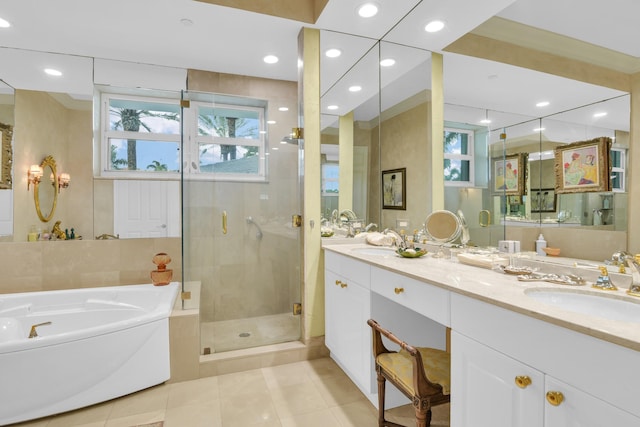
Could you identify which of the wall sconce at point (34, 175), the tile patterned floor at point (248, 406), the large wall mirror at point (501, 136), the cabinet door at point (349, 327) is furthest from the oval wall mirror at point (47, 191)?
the large wall mirror at point (501, 136)

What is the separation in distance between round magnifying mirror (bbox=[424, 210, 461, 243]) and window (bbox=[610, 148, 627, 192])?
0.84 meters

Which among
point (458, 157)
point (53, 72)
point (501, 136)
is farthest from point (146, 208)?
point (501, 136)

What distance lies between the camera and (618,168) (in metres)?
1.16

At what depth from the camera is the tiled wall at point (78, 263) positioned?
271cm

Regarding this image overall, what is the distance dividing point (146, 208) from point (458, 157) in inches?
107

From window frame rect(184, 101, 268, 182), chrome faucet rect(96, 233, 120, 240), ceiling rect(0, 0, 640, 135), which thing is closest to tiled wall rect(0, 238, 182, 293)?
chrome faucet rect(96, 233, 120, 240)

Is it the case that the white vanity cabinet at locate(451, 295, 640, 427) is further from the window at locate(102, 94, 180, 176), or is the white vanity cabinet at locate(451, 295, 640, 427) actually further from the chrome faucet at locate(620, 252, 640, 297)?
the window at locate(102, 94, 180, 176)

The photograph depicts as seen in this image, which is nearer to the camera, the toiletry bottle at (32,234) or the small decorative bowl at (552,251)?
the small decorative bowl at (552,251)

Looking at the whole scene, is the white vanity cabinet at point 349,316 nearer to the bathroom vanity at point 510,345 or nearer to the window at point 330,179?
the bathroom vanity at point 510,345

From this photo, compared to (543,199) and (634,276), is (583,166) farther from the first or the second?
(634,276)

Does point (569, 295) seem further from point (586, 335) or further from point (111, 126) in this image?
point (111, 126)

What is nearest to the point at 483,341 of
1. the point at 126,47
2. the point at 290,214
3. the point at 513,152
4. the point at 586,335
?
the point at 586,335

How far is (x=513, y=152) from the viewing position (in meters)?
1.52

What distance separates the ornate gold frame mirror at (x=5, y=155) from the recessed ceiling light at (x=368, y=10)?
3024 mm
